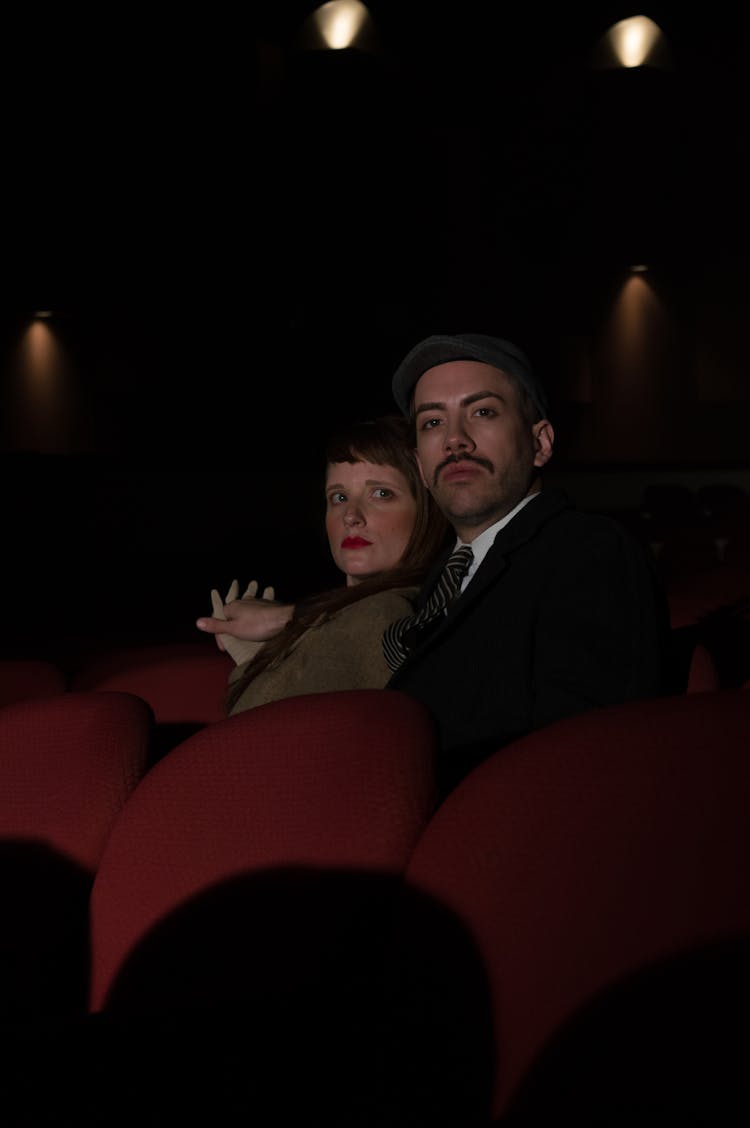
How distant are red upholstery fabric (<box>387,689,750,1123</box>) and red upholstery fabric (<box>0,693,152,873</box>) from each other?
319 mm

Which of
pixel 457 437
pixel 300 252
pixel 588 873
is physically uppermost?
pixel 300 252

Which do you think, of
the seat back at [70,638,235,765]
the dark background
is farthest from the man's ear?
the dark background

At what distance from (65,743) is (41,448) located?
622 centimetres

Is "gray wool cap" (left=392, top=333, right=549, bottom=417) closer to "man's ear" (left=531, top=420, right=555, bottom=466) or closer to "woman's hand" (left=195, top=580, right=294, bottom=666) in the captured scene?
"man's ear" (left=531, top=420, right=555, bottom=466)

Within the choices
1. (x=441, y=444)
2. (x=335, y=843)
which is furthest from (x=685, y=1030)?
(x=441, y=444)

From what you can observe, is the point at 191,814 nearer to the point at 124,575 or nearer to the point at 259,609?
the point at 259,609

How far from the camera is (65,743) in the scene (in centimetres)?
97

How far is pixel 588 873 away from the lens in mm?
634

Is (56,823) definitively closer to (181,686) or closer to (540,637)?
(540,637)

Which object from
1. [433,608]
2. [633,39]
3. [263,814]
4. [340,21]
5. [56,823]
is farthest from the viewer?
[633,39]

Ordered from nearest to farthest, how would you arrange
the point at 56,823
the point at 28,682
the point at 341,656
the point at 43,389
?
the point at 56,823 → the point at 341,656 → the point at 28,682 → the point at 43,389

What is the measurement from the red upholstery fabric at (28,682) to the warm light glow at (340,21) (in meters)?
4.92

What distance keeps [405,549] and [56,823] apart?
778 mm

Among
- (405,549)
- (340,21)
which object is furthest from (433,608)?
(340,21)
